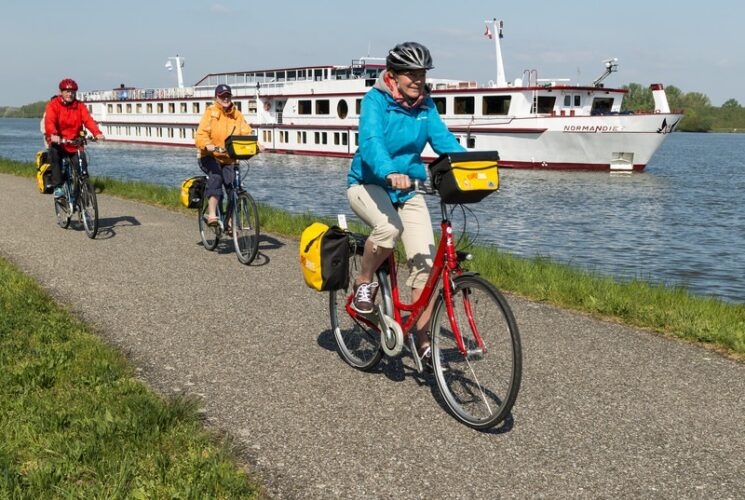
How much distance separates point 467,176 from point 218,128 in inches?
234

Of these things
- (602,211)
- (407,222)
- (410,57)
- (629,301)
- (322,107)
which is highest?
(410,57)

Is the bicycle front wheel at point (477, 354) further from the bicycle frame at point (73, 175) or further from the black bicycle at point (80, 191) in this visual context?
the bicycle frame at point (73, 175)

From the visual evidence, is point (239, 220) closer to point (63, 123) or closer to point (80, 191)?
point (80, 191)

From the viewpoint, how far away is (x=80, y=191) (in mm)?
10461

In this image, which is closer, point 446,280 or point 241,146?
point 446,280

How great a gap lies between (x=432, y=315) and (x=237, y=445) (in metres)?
1.26

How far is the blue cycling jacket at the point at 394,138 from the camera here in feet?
13.4

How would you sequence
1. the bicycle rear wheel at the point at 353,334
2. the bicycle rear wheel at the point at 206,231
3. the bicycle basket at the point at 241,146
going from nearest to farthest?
1. the bicycle rear wheel at the point at 353,334
2. the bicycle basket at the point at 241,146
3. the bicycle rear wheel at the point at 206,231

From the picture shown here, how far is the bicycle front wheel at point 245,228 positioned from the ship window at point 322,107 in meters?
34.0

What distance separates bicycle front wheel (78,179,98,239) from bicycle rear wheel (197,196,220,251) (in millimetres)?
1645

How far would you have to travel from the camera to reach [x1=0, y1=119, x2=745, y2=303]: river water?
592 inches

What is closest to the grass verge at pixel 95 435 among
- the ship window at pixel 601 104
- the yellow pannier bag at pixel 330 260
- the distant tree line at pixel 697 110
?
the yellow pannier bag at pixel 330 260

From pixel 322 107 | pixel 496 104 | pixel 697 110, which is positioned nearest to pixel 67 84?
pixel 496 104

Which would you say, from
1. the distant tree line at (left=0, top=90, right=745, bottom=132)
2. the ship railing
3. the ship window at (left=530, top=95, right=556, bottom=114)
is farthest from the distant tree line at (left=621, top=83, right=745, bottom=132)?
the ship window at (left=530, top=95, right=556, bottom=114)
